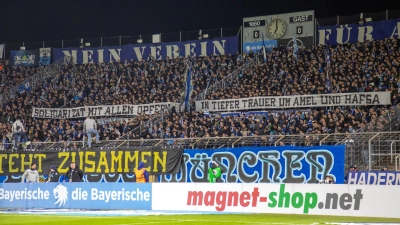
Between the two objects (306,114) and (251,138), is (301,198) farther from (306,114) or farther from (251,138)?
(306,114)

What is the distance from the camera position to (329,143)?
2861cm

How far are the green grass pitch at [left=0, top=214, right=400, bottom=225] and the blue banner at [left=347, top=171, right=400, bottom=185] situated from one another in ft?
13.2

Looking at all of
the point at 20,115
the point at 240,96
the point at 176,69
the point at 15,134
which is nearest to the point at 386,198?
the point at 240,96

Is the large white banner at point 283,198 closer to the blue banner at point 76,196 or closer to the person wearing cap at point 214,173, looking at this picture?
the blue banner at point 76,196

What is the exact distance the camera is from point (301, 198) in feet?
72.8

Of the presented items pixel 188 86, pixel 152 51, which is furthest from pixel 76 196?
pixel 152 51

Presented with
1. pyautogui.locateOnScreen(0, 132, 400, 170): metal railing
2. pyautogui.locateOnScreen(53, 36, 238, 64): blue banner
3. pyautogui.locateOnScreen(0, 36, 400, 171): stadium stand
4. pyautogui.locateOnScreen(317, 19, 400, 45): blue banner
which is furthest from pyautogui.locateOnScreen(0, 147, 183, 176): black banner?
pyautogui.locateOnScreen(53, 36, 238, 64): blue banner

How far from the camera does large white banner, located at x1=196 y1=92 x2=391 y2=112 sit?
34469mm

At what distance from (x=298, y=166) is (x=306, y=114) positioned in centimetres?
615

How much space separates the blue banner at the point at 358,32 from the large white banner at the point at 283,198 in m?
21.7

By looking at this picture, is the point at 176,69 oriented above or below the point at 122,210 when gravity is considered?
above

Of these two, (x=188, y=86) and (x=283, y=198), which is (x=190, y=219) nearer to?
(x=283, y=198)

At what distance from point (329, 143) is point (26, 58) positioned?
113 feet

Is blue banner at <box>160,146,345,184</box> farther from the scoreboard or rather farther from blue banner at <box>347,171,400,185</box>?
the scoreboard
